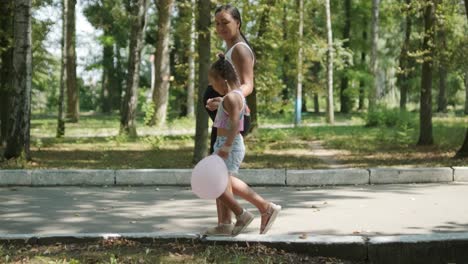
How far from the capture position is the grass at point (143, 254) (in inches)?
186

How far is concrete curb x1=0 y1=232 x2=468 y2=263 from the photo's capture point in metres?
5.15

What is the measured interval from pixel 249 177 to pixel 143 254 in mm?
4706

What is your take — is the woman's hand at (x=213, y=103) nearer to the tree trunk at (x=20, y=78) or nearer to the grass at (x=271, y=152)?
the grass at (x=271, y=152)

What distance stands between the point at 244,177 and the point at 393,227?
12.0 ft

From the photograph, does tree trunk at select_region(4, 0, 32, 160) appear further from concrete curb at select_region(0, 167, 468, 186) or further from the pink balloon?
the pink balloon

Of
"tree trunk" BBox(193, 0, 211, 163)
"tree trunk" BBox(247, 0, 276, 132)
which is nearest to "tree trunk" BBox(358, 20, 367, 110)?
"tree trunk" BBox(247, 0, 276, 132)

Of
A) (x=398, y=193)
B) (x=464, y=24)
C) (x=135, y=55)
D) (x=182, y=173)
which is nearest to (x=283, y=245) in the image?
(x=398, y=193)

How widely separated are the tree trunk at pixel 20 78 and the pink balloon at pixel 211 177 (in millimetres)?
7140

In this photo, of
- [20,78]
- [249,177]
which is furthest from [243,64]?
[20,78]

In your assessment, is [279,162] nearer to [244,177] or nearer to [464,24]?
[244,177]

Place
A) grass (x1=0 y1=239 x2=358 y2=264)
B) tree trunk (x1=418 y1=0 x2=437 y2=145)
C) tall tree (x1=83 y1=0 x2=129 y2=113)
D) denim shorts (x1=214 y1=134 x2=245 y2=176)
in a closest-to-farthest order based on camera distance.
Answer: grass (x1=0 y1=239 x2=358 y2=264)
denim shorts (x1=214 y1=134 x2=245 y2=176)
tree trunk (x1=418 y1=0 x2=437 y2=145)
tall tree (x1=83 y1=0 x2=129 y2=113)

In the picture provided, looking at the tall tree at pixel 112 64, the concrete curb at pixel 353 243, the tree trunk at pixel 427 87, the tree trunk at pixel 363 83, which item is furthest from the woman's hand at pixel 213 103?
the tall tree at pixel 112 64

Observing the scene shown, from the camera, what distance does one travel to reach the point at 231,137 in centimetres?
513

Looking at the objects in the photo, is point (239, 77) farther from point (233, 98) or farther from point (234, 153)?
point (234, 153)
